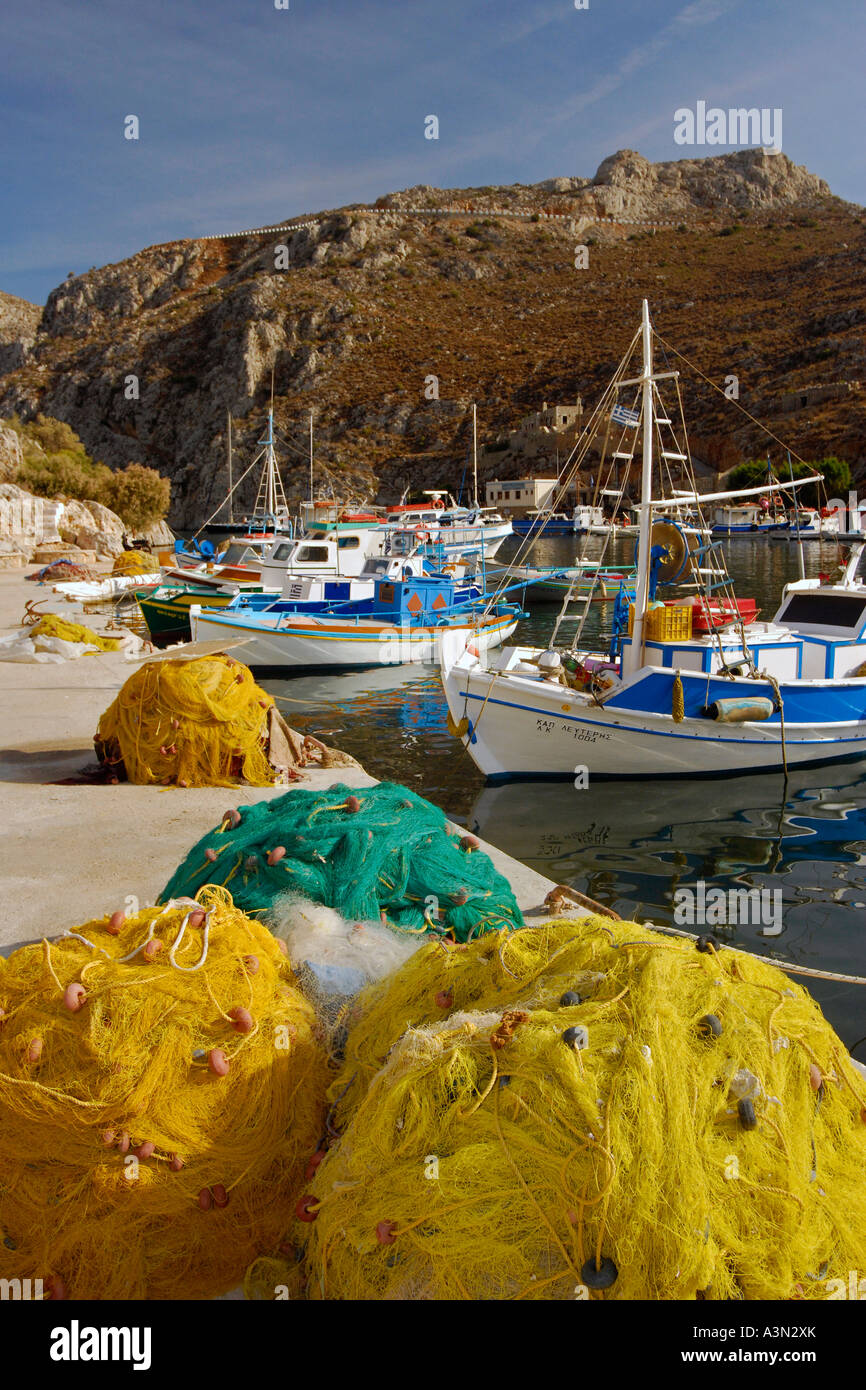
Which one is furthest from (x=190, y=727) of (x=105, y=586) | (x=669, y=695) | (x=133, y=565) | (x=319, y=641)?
(x=133, y=565)

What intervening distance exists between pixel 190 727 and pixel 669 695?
6248mm

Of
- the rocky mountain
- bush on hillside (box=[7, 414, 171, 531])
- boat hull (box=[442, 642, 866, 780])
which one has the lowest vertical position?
boat hull (box=[442, 642, 866, 780])

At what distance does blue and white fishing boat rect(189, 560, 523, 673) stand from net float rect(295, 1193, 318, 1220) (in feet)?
50.6

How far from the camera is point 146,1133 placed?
2.52 metres

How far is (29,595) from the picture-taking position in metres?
25.4

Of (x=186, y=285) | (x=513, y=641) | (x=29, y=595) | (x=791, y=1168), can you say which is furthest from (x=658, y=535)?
(x=186, y=285)

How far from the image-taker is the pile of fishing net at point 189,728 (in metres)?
7.17

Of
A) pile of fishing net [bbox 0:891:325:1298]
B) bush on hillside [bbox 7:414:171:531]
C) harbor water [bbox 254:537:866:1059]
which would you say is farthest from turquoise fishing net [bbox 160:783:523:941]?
bush on hillside [bbox 7:414:171:531]

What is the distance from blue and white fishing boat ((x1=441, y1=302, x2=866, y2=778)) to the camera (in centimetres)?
1112

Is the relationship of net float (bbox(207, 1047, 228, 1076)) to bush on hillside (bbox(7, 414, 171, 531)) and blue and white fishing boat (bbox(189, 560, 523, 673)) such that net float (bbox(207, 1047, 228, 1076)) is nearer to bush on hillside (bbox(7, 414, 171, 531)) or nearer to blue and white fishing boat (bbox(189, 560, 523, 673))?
blue and white fishing boat (bbox(189, 560, 523, 673))

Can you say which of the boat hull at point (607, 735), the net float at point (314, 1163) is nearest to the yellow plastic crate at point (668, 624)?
the boat hull at point (607, 735)

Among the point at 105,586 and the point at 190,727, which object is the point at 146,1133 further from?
the point at 105,586
